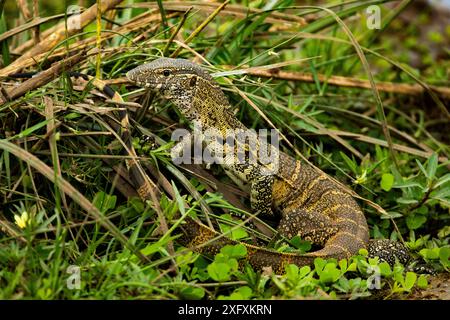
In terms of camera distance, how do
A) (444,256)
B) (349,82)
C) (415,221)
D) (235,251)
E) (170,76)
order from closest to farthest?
(235,251)
(444,256)
(170,76)
(415,221)
(349,82)

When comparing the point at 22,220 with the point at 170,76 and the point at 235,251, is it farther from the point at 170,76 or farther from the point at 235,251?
the point at 170,76

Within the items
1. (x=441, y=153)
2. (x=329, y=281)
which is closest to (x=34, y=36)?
(x=329, y=281)

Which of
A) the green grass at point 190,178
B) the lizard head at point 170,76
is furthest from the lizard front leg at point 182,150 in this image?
the lizard head at point 170,76

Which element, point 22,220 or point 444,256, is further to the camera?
point 444,256

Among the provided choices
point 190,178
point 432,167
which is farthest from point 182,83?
point 432,167

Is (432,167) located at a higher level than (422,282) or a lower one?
higher

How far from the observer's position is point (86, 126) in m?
5.07

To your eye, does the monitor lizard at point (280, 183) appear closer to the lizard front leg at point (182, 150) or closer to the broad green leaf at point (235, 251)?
the lizard front leg at point (182, 150)

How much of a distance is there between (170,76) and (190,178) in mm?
772

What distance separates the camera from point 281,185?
5.68 meters

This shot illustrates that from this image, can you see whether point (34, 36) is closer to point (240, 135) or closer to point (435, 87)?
point (240, 135)

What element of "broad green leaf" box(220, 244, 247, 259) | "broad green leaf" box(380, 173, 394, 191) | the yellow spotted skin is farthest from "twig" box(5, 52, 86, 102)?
"broad green leaf" box(380, 173, 394, 191)

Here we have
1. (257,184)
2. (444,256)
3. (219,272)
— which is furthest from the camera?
(257,184)
